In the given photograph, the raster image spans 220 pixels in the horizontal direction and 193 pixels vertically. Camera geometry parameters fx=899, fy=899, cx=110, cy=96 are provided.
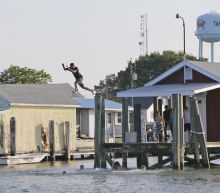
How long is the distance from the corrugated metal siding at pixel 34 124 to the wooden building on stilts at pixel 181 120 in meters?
11.0

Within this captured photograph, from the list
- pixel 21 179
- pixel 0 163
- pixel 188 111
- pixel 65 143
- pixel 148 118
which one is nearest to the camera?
pixel 21 179

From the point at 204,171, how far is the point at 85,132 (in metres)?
32.7

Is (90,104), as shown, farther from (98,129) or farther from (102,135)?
(98,129)

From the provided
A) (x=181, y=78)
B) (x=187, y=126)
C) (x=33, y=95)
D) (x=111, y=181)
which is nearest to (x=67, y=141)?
(x=33, y=95)

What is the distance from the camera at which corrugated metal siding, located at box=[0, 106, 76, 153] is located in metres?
53.2

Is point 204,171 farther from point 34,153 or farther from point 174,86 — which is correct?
point 34,153

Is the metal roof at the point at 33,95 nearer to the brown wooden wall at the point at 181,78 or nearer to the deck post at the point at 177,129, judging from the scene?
the brown wooden wall at the point at 181,78

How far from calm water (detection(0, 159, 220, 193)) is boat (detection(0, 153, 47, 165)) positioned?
689 cm

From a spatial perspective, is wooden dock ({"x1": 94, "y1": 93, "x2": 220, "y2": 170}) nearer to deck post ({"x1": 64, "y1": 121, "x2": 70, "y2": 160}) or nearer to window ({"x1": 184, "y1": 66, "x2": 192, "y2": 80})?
window ({"x1": 184, "y1": 66, "x2": 192, "y2": 80})

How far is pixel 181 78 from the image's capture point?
4409 centimetres

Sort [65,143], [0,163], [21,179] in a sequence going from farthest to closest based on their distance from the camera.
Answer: [65,143]
[0,163]
[21,179]

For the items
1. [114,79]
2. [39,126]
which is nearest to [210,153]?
[39,126]

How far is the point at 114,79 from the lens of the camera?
466ft

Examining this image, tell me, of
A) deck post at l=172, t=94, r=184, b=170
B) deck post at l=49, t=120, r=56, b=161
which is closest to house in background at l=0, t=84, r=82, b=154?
deck post at l=49, t=120, r=56, b=161
